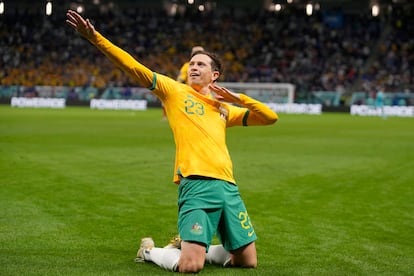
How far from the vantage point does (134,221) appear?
822 centimetres

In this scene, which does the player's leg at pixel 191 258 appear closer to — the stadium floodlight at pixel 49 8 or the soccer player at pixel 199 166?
the soccer player at pixel 199 166

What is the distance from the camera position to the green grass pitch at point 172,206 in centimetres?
638

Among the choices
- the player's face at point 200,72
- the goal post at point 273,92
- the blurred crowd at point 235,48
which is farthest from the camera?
the blurred crowd at point 235,48

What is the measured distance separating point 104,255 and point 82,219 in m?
1.79

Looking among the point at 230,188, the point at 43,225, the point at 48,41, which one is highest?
the point at 48,41

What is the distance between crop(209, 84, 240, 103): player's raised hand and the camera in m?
6.14

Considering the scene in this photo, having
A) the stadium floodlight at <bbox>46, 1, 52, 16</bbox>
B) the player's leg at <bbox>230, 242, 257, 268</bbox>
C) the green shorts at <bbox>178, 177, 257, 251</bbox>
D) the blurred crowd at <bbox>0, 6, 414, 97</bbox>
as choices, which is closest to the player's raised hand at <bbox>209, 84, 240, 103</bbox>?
the green shorts at <bbox>178, 177, 257, 251</bbox>

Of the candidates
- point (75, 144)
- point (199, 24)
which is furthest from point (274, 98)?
point (75, 144)

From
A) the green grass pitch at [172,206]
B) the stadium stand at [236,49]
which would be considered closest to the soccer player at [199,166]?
the green grass pitch at [172,206]

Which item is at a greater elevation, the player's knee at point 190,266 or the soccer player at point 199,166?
the soccer player at point 199,166

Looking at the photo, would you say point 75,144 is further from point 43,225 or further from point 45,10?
point 45,10

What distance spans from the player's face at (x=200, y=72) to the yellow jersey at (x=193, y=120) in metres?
0.08

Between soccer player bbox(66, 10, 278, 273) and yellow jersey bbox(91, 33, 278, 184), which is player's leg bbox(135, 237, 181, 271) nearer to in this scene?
soccer player bbox(66, 10, 278, 273)

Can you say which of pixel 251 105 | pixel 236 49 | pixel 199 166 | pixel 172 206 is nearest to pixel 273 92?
pixel 236 49
